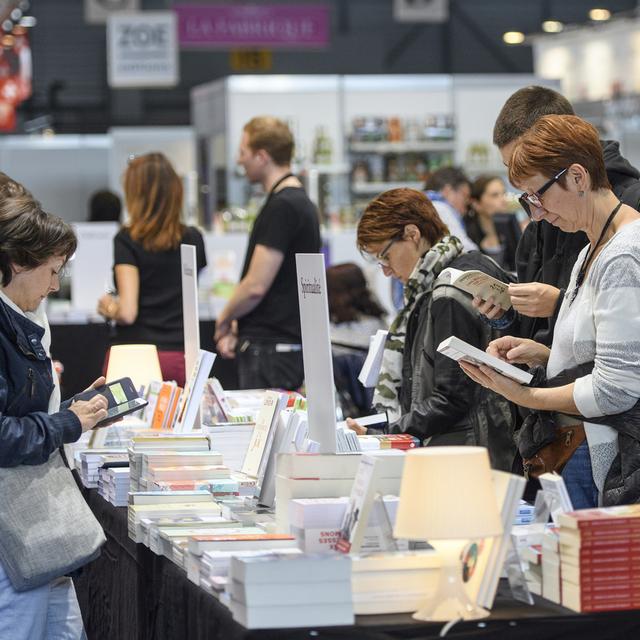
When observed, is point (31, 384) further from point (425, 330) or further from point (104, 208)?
point (104, 208)

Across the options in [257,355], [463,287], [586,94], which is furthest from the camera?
[586,94]

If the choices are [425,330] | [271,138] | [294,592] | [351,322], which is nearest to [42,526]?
[294,592]

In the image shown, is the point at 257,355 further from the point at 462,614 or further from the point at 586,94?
Result: the point at 586,94

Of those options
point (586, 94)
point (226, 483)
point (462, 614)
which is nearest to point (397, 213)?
point (226, 483)

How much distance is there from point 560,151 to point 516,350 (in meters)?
0.51

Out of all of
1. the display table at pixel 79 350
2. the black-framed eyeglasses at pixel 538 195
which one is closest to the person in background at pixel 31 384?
the black-framed eyeglasses at pixel 538 195

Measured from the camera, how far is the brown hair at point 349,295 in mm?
7219

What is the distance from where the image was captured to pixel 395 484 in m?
2.39

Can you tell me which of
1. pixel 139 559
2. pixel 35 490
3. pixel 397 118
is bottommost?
pixel 139 559

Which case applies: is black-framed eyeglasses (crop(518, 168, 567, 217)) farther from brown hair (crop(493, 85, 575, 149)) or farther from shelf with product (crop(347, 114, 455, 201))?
shelf with product (crop(347, 114, 455, 201))

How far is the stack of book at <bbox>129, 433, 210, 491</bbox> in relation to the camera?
11.3 feet

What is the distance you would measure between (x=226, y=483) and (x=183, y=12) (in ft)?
38.2

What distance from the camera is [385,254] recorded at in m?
3.76

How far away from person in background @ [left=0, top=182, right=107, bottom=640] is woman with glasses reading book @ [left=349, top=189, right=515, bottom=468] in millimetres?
947
